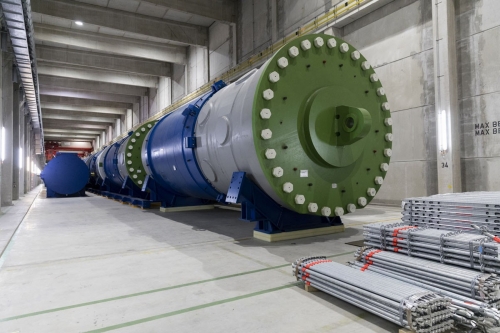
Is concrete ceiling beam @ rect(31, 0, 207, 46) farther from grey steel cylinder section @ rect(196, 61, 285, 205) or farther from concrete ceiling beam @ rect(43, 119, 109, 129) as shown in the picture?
concrete ceiling beam @ rect(43, 119, 109, 129)

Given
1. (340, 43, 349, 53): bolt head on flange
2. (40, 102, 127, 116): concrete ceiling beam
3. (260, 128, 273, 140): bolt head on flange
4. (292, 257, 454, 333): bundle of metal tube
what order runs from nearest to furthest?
(292, 257, 454, 333): bundle of metal tube, (260, 128, 273, 140): bolt head on flange, (340, 43, 349, 53): bolt head on flange, (40, 102, 127, 116): concrete ceiling beam

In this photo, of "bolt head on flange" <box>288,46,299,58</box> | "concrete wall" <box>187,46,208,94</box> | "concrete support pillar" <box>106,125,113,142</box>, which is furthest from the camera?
"concrete support pillar" <box>106,125,113,142</box>

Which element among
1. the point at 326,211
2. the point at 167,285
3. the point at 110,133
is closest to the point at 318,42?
the point at 326,211

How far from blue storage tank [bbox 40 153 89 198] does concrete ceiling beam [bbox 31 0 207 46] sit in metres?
5.06

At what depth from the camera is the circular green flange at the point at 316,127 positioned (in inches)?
143

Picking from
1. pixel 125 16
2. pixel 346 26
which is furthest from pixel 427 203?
pixel 125 16

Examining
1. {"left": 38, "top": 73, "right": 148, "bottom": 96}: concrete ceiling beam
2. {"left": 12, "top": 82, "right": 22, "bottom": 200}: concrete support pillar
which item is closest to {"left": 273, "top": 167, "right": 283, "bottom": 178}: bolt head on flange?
{"left": 12, "top": 82, "right": 22, "bottom": 200}: concrete support pillar

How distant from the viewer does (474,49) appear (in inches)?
258

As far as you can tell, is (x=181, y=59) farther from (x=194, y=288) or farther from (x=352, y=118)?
(x=194, y=288)

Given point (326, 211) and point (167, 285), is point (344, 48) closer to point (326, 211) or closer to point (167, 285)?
point (326, 211)

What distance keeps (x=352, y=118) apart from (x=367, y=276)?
2.03 metres

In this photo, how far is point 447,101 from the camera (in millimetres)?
6684

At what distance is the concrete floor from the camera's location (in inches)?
77.7

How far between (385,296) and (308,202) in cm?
197
